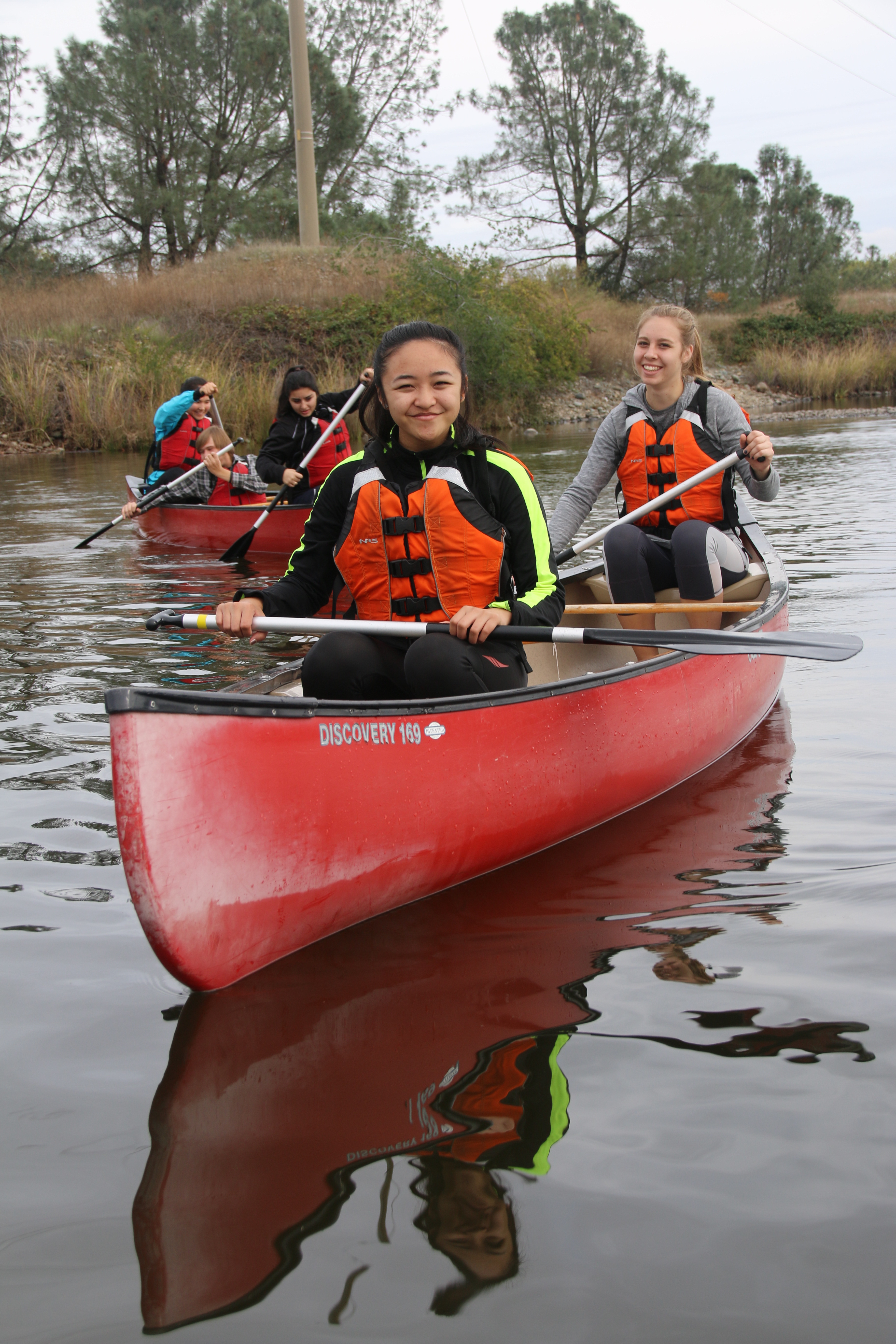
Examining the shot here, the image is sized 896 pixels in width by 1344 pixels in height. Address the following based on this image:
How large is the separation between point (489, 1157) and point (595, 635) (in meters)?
1.44

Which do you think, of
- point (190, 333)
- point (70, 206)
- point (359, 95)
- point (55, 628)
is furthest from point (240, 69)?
point (55, 628)

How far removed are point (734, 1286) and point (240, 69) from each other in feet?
91.7

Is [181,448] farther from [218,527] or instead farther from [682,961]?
[682,961]

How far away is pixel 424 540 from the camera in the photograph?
9.12ft

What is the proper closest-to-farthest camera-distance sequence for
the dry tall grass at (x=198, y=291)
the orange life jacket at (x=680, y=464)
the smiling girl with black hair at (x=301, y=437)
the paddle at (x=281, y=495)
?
the orange life jacket at (x=680, y=464)
the paddle at (x=281, y=495)
the smiling girl with black hair at (x=301, y=437)
the dry tall grass at (x=198, y=291)

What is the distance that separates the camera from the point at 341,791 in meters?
2.35

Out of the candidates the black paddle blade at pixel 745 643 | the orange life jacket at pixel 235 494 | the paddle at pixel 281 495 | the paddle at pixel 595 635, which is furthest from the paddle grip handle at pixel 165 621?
the orange life jacket at pixel 235 494

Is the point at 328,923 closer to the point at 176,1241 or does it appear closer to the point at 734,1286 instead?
the point at 176,1241

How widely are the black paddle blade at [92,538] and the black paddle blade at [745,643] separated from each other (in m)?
5.63

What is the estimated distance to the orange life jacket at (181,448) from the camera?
9.14m

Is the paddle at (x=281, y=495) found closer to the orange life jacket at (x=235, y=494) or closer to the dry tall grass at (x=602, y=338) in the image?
the orange life jacket at (x=235, y=494)

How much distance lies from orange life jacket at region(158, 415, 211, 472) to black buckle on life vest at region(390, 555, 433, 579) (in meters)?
6.68

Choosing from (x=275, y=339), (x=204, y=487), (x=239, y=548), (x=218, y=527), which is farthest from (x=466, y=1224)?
(x=275, y=339)

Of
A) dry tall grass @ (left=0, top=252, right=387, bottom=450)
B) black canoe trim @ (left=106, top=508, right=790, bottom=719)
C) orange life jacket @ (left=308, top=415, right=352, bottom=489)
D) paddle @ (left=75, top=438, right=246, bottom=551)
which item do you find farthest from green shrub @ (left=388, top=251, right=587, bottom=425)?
black canoe trim @ (left=106, top=508, right=790, bottom=719)
